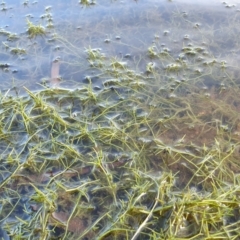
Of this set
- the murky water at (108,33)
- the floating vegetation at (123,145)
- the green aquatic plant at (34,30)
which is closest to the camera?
the floating vegetation at (123,145)

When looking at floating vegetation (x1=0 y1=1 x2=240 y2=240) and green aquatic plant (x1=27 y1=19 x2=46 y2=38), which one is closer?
floating vegetation (x1=0 y1=1 x2=240 y2=240)

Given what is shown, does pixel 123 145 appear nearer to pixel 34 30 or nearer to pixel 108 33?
pixel 108 33

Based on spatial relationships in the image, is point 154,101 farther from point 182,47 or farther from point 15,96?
point 15,96

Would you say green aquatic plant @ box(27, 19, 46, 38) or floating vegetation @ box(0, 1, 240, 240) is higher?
green aquatic plant @ box(27, 19, 46, 38)

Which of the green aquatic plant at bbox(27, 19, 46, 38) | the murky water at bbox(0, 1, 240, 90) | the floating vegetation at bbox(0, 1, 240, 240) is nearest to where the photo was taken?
the floating vegetation at bbox(0, 1, 240, 240)

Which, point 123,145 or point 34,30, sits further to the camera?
point 34,30

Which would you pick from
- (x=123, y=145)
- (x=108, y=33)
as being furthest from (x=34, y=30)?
(x=123, y=145)

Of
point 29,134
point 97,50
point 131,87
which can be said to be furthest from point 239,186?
point 97,50

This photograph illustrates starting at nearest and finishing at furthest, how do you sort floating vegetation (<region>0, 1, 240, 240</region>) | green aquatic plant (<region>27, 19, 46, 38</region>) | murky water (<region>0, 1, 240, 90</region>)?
floating vegetation (<region>0, 1, 240, 240</region>) → murky water (<region>0, 1, 240, 90</region>) → green aquatic plant (<region>27, 19, 46, 38</region>)
